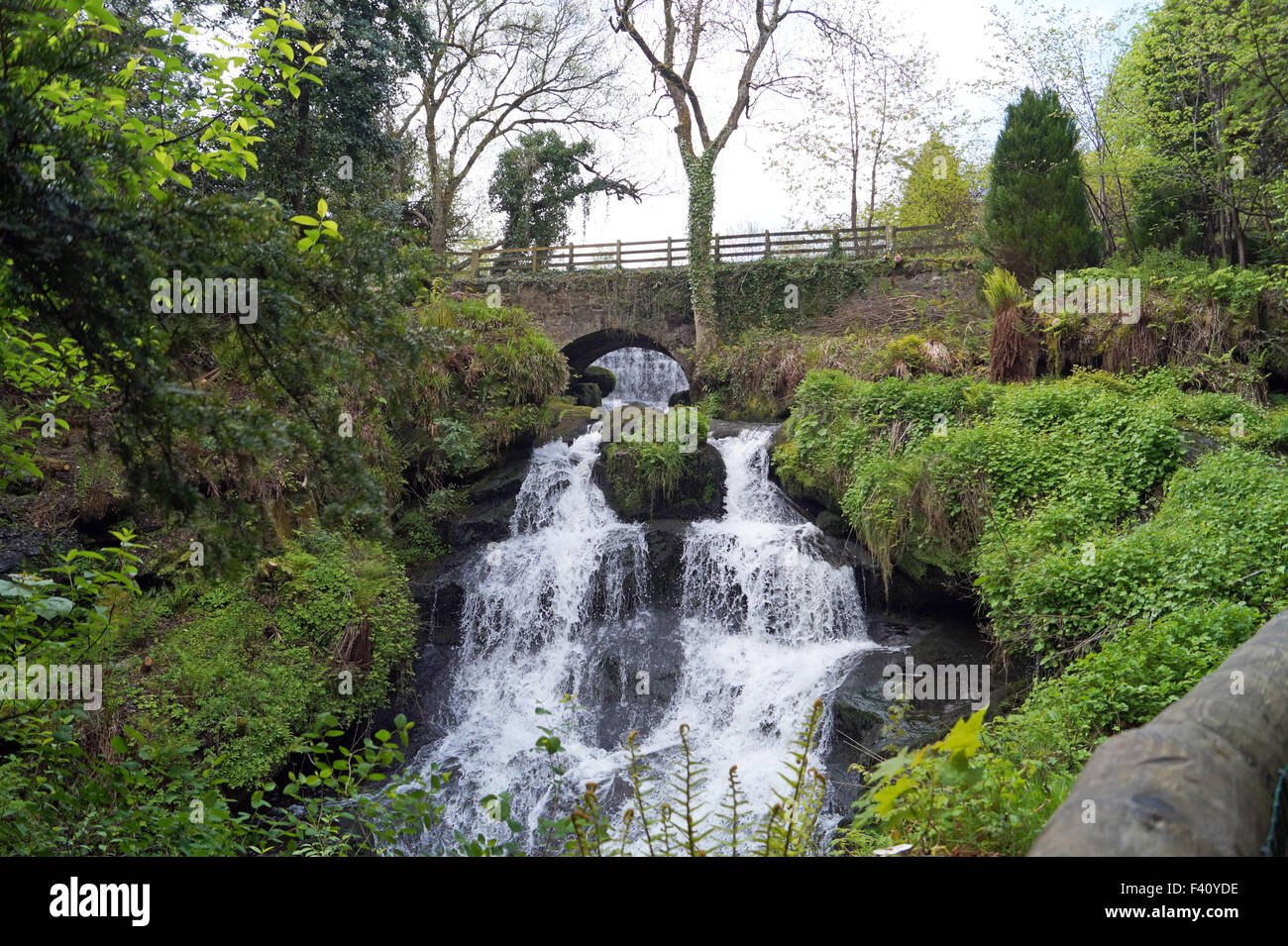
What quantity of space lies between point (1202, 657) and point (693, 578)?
721 cm

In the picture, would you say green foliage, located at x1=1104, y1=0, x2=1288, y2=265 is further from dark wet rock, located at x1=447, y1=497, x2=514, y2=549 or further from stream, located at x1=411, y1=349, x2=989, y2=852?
dark wet rock, located at x1=447, y1=497, x2=514, y2=549

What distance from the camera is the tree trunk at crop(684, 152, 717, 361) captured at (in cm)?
2086

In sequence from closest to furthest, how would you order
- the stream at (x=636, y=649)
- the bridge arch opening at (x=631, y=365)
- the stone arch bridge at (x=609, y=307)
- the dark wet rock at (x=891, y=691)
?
the dark wet rock at (x=891, y=691), the stream at (x=636, y=649), the stone arch bridge at (x=609, y=307), the bridge arch opening at (x=631, y=365)

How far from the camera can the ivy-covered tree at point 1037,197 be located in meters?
13.8

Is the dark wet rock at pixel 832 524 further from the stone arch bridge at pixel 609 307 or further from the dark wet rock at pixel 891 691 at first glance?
the stone arch bridge at pixel 609 307

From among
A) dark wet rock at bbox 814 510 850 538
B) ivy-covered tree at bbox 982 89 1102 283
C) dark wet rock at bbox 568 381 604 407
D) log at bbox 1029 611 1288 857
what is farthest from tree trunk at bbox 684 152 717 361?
log at bbox 1029 611 1288 857

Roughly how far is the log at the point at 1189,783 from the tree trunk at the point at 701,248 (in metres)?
18.3

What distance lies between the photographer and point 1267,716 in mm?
2945

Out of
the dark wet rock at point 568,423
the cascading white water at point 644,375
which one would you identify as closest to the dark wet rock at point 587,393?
the cascading white water at point 644,375

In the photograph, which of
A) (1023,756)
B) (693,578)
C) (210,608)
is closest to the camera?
(1023,756)

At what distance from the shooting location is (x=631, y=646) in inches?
445

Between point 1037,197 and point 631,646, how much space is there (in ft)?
34.7
